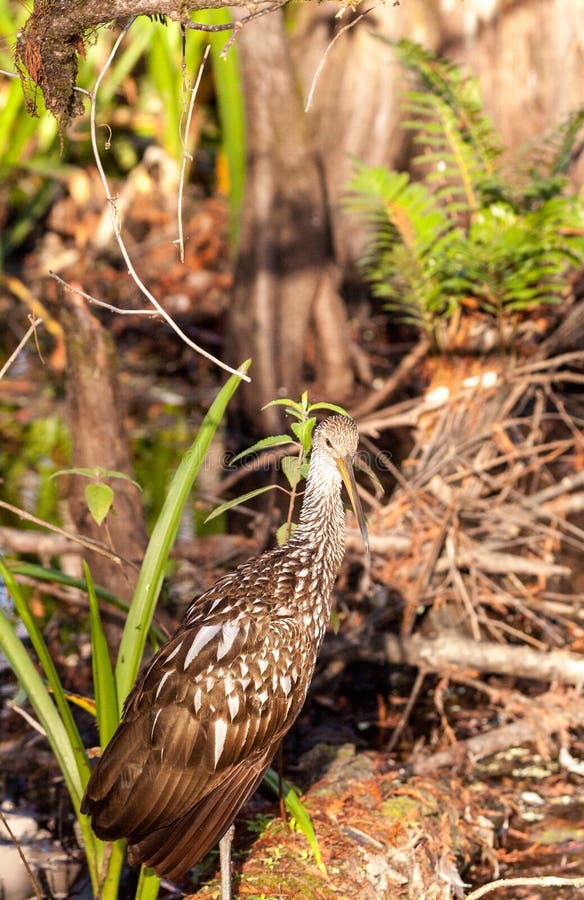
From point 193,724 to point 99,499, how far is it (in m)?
0.72

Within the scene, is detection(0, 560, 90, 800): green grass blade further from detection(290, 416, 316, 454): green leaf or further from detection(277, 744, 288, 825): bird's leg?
detection(290, 416, 316, 454): green leaf

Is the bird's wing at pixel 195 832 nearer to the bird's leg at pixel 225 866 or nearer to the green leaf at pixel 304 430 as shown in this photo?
the bird's leg at pixel 225 866

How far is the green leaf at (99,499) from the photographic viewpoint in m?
3.44

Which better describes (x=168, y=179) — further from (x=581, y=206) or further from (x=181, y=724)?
(x=181, y=724)

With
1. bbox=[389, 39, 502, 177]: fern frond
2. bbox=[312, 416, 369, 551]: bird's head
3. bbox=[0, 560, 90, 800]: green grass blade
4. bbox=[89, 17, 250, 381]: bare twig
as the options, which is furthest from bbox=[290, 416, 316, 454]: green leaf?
bbox=[389, 39, 502, 177]: fern frond

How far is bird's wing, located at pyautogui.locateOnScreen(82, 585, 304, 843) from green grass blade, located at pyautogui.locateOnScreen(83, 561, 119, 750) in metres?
0.08

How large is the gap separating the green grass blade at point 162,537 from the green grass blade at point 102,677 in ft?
0.32

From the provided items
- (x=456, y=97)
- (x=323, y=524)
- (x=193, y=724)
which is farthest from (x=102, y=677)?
(x=456, y=97)

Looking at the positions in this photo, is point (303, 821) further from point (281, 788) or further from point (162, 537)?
point (162, 537)

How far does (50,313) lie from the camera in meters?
10.0

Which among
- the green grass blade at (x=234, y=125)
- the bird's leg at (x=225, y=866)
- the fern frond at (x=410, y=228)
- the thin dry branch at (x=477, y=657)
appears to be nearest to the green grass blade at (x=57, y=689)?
the bird's leg at (x=225, y=866)

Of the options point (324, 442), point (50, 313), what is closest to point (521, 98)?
point (50, 313)

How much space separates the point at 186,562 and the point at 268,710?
3.05 meters

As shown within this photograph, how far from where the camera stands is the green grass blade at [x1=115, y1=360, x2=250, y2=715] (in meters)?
3.40
